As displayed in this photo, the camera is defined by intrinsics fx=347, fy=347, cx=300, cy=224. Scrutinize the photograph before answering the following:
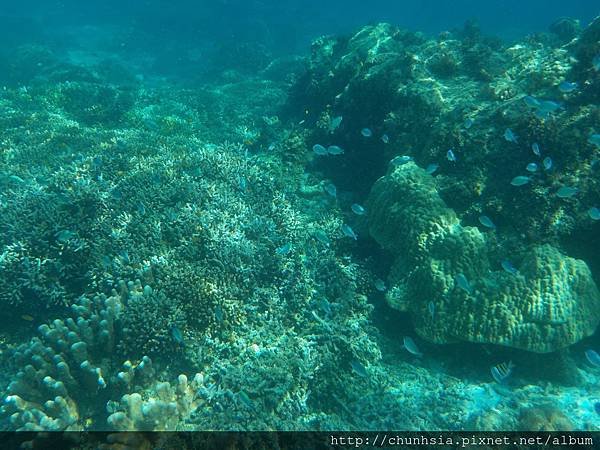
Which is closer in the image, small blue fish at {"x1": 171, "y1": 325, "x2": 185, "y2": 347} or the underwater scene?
small blue fish at {"x1": 171, "y1": 325, "x2": 185, "y2": 347}

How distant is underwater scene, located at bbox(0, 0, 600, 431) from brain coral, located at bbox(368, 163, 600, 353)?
0.10 ft

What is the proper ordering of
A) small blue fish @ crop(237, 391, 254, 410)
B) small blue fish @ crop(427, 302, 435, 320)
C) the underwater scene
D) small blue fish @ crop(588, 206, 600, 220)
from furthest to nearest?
small blue fish @ crop(427, 302, 435, 320), small blue fish @ crop(588, 206, 600, 220), the underwater scene, small blue fish @ crop(237, 391, 254, 410)

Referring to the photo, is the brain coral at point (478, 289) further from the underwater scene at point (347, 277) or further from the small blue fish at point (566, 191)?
the small blue fish at point (566, 191)

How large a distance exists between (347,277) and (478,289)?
2.35 metres

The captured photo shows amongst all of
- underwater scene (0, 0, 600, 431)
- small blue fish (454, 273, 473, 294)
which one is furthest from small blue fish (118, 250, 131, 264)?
small blue fish (454, 273, 473, 294)

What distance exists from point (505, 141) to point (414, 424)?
5.34 metres

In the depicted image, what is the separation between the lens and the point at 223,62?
29.0 metres

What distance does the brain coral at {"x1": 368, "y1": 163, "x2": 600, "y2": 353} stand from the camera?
548cm

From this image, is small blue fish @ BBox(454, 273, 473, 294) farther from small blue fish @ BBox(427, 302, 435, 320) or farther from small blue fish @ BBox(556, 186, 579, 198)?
small blue fish @ BBox(556, 186, 579, 198)

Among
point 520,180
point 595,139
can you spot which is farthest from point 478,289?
point 595,139

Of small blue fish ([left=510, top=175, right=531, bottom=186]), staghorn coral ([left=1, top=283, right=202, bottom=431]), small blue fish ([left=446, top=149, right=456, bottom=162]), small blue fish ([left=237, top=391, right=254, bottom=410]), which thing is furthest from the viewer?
small blue fish ([left=446, top=149, right=456, bottom=162])

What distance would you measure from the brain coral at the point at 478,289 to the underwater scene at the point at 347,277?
0.10ft

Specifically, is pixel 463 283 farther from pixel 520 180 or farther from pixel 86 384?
pixel 86 384

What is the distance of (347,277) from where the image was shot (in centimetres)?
696
